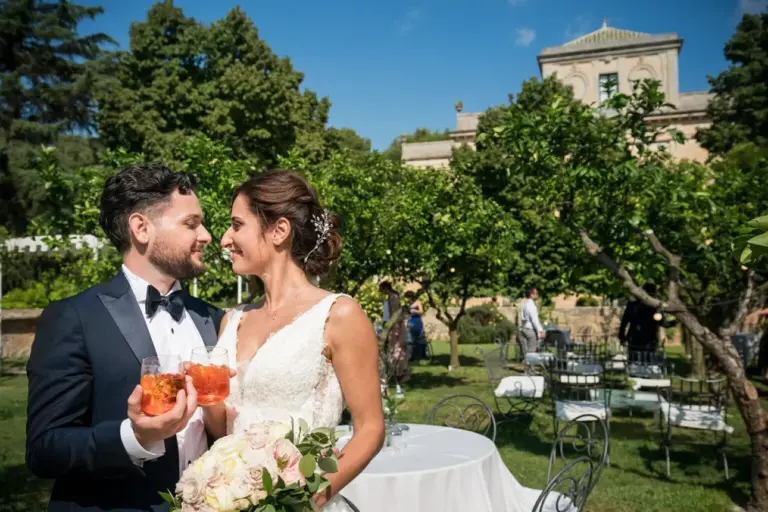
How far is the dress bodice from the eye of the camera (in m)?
2.33

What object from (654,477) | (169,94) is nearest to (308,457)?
(654,477)

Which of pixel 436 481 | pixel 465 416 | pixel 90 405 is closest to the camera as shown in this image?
pixel 90 405

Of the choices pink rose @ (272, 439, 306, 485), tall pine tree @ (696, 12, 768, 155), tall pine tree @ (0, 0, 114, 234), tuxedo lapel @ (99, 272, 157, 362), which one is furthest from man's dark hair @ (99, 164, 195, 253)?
tall pine tree @ (696, 12, 768, 155)

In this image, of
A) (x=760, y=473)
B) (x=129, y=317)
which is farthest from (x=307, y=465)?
(x=760, y=473)

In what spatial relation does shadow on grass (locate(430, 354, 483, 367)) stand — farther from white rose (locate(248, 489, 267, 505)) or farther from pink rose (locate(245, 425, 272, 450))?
white rose (locate(248, 489, 267, 505))

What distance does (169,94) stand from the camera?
26078 millimetres

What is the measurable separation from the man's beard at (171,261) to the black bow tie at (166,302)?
0.24 ft

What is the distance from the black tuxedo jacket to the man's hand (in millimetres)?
150

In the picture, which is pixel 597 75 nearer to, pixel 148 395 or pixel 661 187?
pixel 661 187

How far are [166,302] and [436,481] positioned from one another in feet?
7.77

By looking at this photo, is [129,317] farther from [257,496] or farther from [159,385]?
[257,496]

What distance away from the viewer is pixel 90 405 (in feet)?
6.70

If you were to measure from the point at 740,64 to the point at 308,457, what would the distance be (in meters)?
37.3

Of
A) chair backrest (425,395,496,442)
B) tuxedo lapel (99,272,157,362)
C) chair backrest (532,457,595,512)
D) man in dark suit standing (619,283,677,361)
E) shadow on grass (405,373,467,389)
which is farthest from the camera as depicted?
shadow on grass (405,373,467,389)
